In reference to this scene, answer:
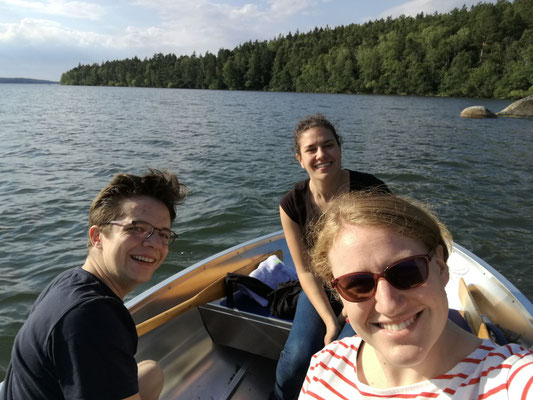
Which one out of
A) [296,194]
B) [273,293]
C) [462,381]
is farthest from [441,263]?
[273,293]

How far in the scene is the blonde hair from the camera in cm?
109

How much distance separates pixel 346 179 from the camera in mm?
2619

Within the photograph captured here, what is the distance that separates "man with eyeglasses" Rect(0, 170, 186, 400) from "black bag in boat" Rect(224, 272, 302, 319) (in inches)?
53.5

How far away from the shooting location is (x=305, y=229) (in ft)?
8.30

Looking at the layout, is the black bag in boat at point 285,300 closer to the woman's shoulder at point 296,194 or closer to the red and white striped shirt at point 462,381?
the woman's shoulder at point 296,194

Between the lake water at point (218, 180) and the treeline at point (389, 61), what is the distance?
1463 inches

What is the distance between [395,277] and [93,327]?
0.97 m

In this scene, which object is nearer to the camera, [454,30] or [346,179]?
[346,179]

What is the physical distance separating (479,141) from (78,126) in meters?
19.7

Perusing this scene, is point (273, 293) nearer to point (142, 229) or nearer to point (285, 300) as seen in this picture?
point (285, 300)

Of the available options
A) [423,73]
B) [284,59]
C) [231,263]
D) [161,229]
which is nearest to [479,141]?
[231,263]

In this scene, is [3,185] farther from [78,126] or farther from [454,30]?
[454,30]

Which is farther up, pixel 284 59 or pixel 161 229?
pixel 284 59

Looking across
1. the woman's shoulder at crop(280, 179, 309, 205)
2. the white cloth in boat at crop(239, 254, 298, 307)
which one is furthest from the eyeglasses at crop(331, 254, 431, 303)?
the white cloth in boat at crop(239, 254, 298, 307)
